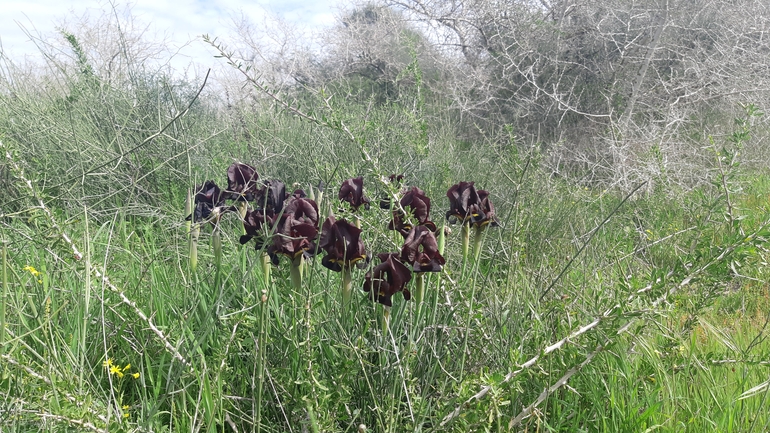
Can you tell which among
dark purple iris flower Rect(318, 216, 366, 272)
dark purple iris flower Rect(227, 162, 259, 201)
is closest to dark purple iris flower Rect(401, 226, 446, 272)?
dark purple iris flower Rect(318, 216, 366, 272)

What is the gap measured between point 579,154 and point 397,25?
4.14 m

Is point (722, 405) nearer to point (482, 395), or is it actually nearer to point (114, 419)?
point (482, 395)

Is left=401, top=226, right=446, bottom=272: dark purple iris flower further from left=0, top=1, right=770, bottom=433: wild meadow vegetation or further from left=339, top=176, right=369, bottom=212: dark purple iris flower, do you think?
left=339, top=176, right=369, bottom=212: dark purple iris flower

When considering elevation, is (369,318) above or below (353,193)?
below

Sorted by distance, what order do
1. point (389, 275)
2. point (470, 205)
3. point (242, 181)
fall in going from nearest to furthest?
point (389, 275) → point (470, 205) → point (242, 181)

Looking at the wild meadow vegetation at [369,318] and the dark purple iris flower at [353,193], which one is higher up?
the dark purple iris flower at [353,193]

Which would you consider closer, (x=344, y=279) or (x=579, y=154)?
(x=344, y=279)

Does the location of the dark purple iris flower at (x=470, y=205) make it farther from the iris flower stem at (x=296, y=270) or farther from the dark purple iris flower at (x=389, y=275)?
the iris flower stem at (x=296, y=270)

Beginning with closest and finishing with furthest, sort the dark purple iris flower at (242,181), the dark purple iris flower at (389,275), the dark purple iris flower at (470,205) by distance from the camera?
the dark purple iris flower at (389,275) < the dark purple iris flower at (470,205) < the dark purple iris flower at (242,181)

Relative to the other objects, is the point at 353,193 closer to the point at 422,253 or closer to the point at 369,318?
the point at 369,318

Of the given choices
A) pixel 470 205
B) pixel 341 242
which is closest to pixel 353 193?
pixel 470 205

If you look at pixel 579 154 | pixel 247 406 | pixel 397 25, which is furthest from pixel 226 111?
pixel 247 406

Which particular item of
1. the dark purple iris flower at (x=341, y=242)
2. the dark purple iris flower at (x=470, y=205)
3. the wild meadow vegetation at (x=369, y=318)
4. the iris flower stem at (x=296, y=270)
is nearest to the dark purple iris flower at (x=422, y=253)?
the wild meadow vegetation at (x=369, y=318)

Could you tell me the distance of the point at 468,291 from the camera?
1576mm
